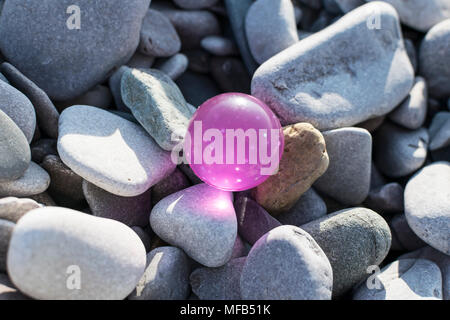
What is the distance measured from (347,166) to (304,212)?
1.02ft

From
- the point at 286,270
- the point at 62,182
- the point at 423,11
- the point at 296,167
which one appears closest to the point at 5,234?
the point at 62,182

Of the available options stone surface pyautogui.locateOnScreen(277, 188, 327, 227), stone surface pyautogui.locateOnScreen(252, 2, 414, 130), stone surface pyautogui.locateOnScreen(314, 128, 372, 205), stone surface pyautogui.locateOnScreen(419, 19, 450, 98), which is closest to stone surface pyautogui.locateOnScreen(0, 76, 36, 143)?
stone surface pyautogui.locateOnScreen(252, 2, 414, 130)

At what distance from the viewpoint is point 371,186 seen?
2297mm

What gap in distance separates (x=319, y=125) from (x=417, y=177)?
59cm

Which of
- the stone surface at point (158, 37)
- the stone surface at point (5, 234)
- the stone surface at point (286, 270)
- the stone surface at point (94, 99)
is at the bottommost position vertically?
the stone surface at point (286, 270)

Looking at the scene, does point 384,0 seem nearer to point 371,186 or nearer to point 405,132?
point 405,132

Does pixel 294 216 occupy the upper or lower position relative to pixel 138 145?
lower

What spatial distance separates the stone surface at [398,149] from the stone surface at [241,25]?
0.84 m

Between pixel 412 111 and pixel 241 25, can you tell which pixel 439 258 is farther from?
pixel 241 25

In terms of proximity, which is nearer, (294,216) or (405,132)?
(294,216)

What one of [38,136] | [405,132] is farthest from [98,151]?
[405,132]

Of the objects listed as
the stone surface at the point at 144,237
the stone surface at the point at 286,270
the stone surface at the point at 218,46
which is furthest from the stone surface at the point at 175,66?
the stone surface at the point at 286,270

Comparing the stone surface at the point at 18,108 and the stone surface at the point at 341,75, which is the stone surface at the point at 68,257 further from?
the stone surface at the point at 341,75

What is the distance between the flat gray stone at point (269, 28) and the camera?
2.33 metres
